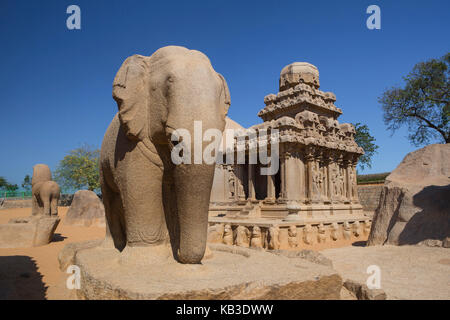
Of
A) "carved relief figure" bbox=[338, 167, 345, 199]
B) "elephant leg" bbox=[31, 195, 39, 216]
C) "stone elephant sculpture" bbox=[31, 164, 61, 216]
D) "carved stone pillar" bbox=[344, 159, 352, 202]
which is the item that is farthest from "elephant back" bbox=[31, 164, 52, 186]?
"carved stone pillar" bbox=[344, 159, 352, 202]

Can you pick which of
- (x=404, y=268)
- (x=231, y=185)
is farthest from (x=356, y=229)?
(x=404, y=268)

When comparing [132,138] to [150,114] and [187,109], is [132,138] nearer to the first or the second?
[150,114]

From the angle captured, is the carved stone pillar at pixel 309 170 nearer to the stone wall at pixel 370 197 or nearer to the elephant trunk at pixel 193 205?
the elephant trunk at pixel 193 205

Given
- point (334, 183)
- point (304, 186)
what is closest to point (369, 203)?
point (334, 183)

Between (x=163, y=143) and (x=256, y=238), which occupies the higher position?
(x=163, y=143)

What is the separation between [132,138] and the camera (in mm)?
2893

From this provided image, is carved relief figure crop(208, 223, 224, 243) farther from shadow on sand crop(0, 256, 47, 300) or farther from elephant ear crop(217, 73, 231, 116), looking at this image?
elephant ear crop(217, 73, 231, 116)

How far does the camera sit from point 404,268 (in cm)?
531

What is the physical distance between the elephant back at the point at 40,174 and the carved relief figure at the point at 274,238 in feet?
25.5

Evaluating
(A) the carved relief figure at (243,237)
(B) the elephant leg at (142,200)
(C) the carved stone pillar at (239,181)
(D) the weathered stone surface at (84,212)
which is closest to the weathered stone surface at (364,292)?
(B) the elephant leg at (142,200)

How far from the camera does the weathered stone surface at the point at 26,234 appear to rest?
26.3ft

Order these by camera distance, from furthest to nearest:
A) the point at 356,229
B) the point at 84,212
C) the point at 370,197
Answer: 1. the point at 370,197
2. the point at 84,212
3. the point at 356,229

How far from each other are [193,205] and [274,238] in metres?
6.88

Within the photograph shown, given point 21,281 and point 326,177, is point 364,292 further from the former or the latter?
point 326,177
